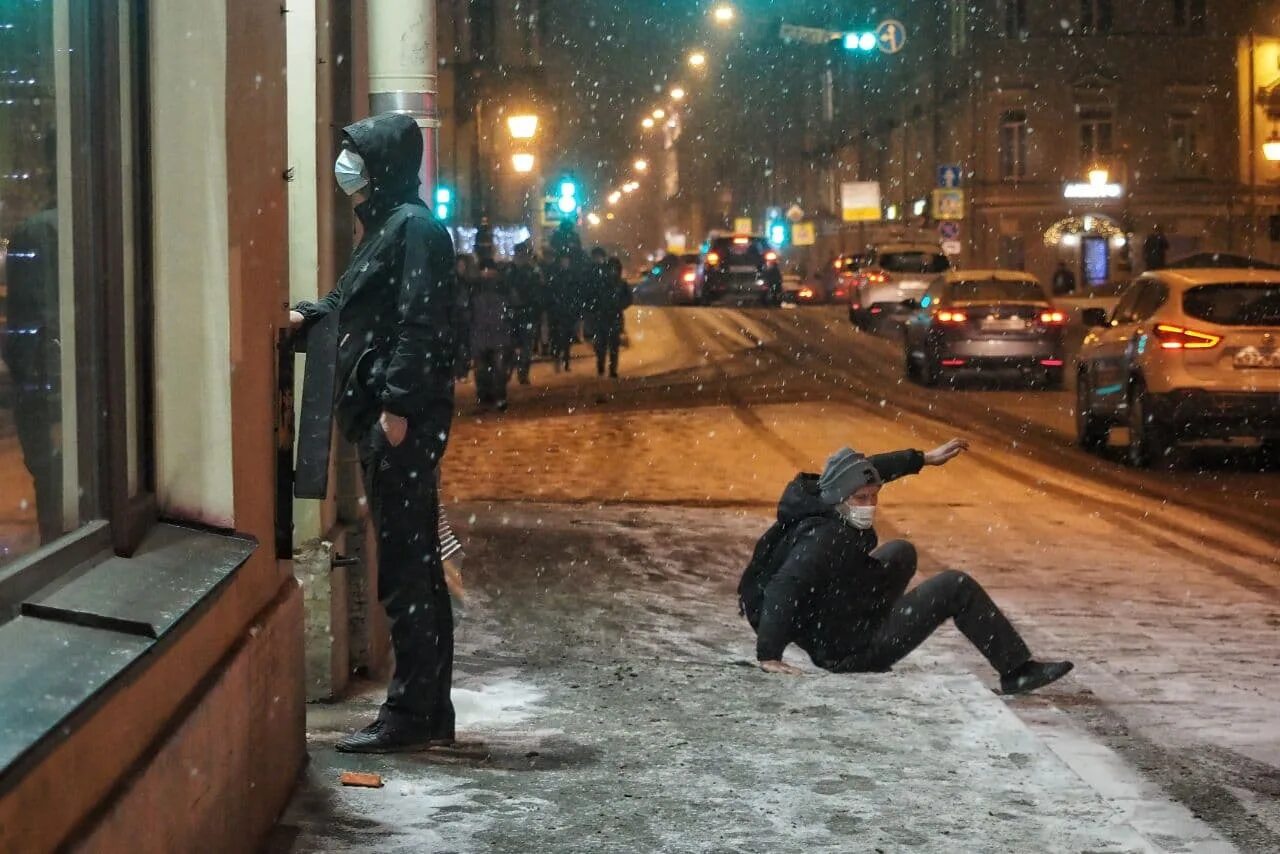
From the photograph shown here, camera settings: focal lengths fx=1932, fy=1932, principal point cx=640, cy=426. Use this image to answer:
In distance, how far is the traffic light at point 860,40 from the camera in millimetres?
30172

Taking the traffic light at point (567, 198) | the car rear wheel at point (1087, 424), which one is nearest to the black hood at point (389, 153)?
the car rear wheel at point (1087, 424)

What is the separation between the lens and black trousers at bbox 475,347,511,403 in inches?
866

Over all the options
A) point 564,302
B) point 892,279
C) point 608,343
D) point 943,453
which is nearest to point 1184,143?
point 892,279

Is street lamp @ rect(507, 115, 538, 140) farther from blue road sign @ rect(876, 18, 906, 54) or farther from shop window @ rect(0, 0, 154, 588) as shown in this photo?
shop window @ rect(0, 0, 154, 588)

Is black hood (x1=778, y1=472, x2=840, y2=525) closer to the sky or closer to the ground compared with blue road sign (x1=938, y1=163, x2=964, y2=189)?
closer to the ground

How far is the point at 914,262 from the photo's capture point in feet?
131

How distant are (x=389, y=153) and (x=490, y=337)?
16185mm

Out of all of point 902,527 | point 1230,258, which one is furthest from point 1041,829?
point 1230,258

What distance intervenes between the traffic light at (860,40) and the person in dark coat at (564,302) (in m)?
5.75

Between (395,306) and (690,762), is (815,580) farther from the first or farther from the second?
(395,306)

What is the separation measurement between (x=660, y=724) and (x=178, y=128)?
279 cm

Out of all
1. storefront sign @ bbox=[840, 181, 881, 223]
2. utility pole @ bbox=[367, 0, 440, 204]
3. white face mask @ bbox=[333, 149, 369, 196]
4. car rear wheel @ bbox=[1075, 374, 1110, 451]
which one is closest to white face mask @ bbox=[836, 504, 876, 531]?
utility pole @ bbox=[367, 0, 440, 204]

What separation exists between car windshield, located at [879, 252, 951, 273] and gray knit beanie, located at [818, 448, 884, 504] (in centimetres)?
3279

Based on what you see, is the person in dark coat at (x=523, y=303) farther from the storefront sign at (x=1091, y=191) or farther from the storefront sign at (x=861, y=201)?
the storefront sign at (x=861, y=201)
